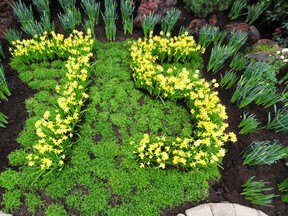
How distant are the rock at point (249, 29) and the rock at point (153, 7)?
4.35ft

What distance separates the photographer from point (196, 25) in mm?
5887

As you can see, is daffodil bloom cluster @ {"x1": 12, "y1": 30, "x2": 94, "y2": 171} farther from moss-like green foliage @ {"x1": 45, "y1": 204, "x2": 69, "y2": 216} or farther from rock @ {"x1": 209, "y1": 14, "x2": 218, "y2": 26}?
rock @ {"x1": 209, "y1": 14, "x2": 218, "y2": 26}

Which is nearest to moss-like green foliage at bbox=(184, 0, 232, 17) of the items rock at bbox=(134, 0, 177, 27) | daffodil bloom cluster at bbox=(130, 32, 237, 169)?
rock at bbox=(134, 0, 177, 27)

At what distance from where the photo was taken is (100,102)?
4770 millimetres

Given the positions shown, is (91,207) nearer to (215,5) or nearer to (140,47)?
(140,47)

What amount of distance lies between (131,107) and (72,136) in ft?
3.58

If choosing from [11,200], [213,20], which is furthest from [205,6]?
[11,200]

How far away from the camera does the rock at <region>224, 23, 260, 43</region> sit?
5.88m

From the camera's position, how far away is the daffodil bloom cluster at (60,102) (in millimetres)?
3744

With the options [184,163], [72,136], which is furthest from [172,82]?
[72,136]

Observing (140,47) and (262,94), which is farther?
(140,47)

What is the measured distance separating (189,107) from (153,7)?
7.84ft

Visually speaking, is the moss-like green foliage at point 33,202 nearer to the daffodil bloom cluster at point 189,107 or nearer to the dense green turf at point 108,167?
the dense green turf at point 108,167

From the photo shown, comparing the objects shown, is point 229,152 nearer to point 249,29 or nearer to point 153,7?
point 249,29
